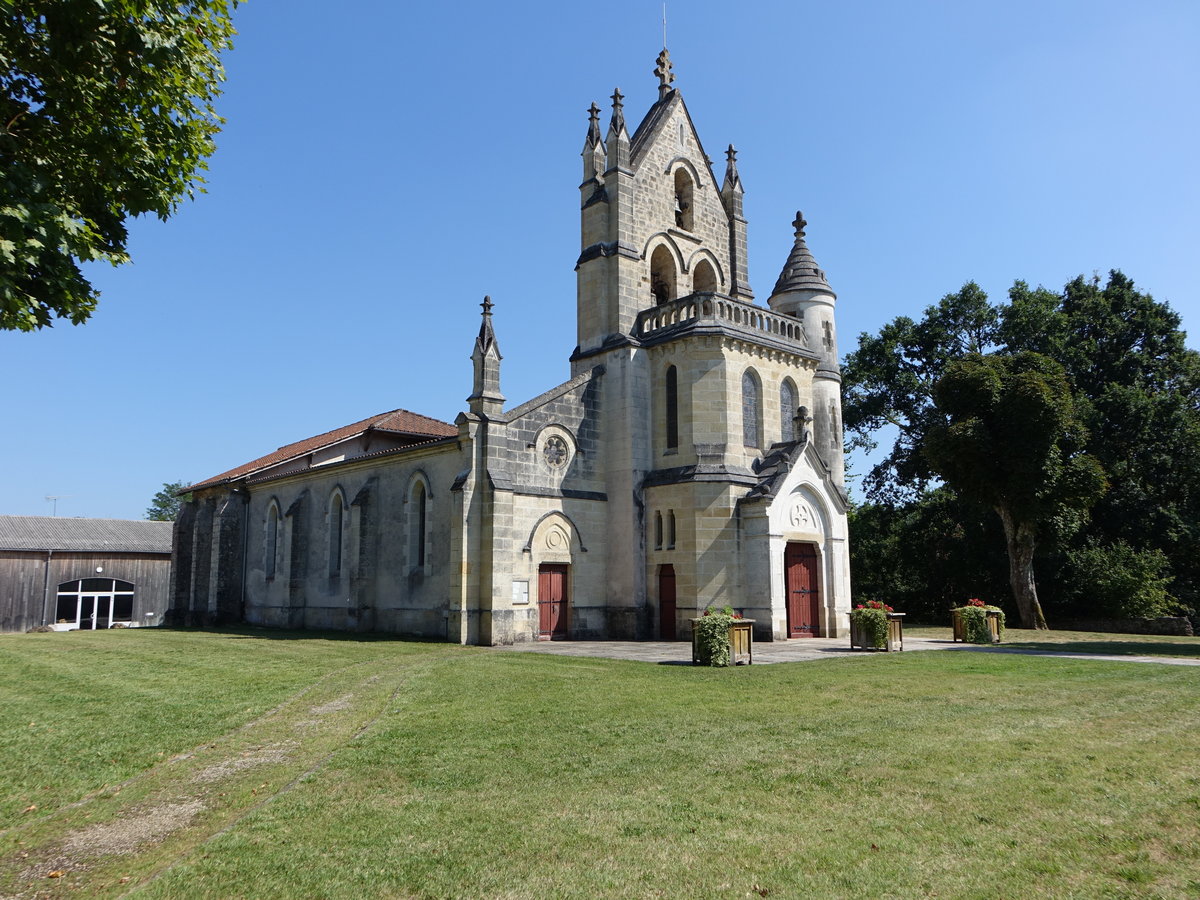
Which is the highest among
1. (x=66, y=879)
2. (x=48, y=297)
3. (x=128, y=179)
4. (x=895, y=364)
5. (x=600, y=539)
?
(x=895, y=364)

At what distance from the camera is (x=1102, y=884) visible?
18.2ft

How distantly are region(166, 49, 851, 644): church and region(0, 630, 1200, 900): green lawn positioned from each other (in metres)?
10.3

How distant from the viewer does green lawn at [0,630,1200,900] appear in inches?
226

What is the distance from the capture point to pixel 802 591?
1030 inches

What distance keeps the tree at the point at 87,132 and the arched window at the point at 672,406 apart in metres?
18.1

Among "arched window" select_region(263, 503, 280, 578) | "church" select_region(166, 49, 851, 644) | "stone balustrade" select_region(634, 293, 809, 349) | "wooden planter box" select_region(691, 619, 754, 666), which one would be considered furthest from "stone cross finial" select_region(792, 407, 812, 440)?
"arched window" select_region(263, 503, 280, 578)

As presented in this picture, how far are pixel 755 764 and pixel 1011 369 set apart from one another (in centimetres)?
2907

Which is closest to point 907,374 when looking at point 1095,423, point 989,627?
point 1095,423

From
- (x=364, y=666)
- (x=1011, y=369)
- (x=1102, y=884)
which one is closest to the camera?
(x=1102, y=884)

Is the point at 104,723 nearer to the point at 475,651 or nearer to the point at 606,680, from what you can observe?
the point at 606,680

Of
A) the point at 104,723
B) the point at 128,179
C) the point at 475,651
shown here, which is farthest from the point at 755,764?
the point at 475,651

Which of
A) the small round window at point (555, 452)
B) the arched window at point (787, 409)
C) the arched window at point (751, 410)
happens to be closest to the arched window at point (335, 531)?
the small round window at point (555, 452)

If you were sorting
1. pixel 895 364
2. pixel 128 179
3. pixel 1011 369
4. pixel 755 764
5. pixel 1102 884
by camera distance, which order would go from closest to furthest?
pixel 1102 884 → pixel 755 764 → pixel 128 179 → pixel 1011 369 → pixel 895 364

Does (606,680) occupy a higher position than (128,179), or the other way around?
(128,179)
